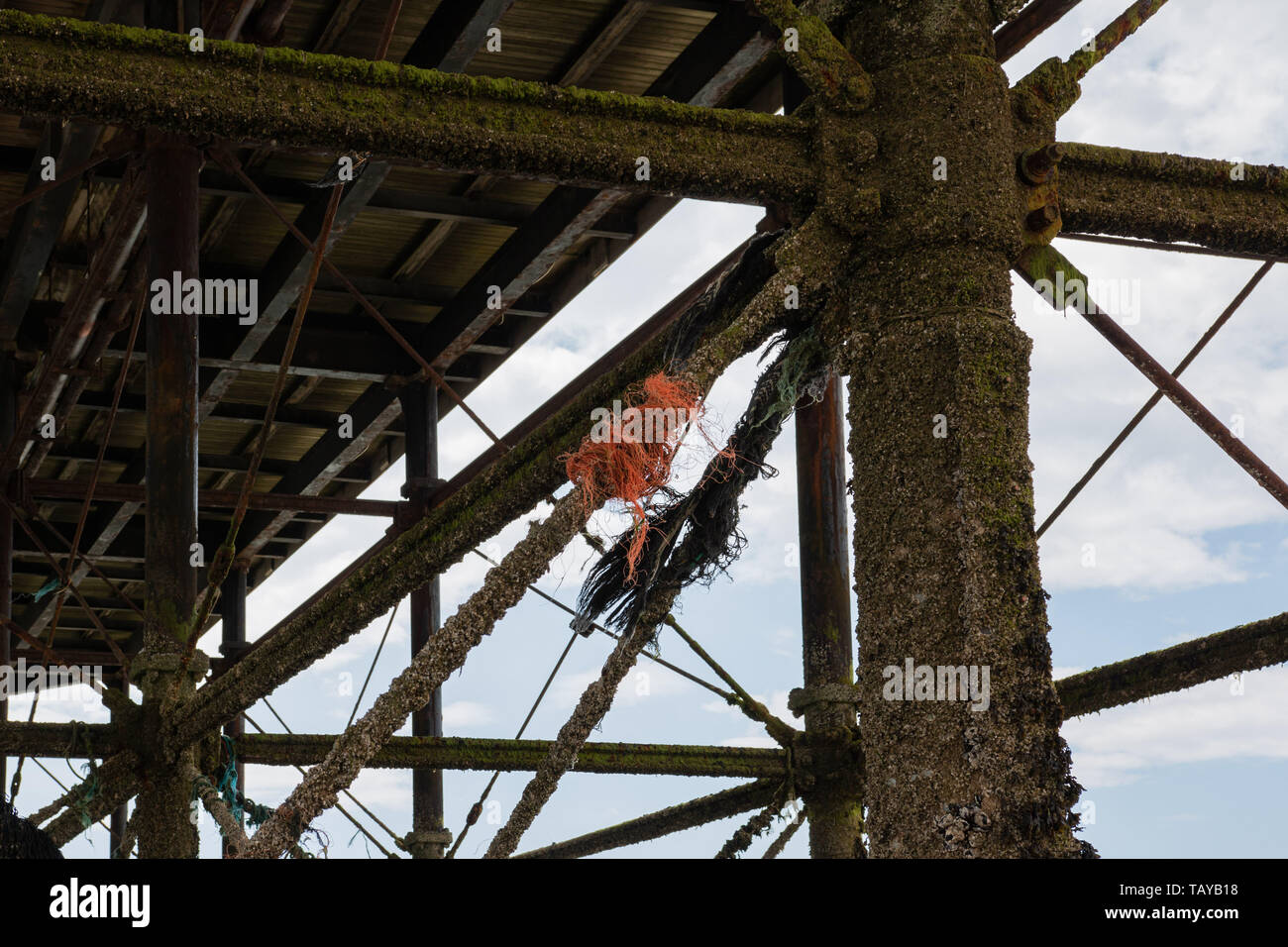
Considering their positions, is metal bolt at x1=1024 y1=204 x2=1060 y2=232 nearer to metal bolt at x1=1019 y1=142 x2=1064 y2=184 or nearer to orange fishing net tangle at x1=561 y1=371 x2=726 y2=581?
metal bolt at x1=1019 y1=142 x2=1064 y2=184

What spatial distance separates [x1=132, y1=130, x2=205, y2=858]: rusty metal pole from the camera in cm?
705

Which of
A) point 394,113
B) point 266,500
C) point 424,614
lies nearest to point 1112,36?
point 394,113

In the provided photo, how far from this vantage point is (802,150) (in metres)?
3.91

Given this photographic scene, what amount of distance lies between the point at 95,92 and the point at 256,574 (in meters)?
19.1

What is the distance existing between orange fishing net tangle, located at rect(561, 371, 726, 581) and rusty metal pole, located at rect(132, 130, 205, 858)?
3865 mm

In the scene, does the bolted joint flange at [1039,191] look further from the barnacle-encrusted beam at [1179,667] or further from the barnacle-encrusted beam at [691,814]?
the barnacle-encrusted beam at [691,814]

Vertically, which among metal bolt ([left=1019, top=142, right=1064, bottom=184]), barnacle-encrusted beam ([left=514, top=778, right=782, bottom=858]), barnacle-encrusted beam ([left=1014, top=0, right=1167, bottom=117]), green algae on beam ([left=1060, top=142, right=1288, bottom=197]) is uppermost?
barnacle-encrusted beam ([left=1014, top=0, right=1167, bottom=117])

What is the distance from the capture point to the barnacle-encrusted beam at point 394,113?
133 inches

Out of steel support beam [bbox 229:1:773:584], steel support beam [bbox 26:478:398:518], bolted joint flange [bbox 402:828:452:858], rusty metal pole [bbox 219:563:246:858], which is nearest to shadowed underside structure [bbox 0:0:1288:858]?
steel support beam [bbox 229:1:773:584]

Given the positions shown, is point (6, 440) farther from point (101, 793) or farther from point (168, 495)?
point (101, 793)

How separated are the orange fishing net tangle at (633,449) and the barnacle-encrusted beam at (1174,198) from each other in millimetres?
1180

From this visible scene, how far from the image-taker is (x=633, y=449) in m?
3.93

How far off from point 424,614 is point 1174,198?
9976 mm
